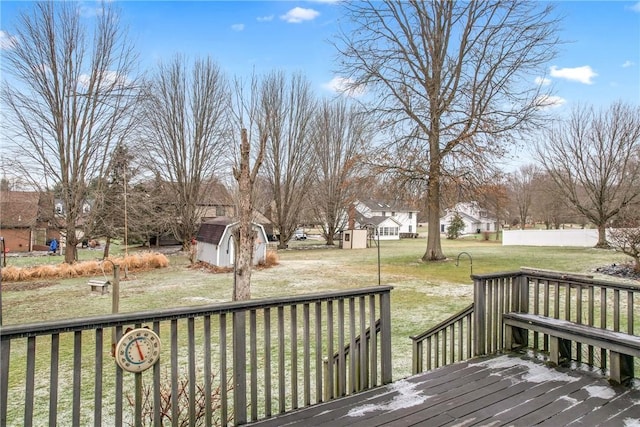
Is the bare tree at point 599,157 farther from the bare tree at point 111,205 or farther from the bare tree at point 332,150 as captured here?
the bare tree at point 111,205

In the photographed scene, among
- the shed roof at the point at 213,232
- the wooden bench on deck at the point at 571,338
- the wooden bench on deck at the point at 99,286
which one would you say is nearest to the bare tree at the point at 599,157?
the shed roof at the point at 213,232

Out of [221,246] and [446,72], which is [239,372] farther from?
[446,72]

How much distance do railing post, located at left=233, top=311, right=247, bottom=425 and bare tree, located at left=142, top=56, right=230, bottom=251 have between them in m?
21.5

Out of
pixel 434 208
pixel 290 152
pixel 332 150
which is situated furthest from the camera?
pixel 332 150

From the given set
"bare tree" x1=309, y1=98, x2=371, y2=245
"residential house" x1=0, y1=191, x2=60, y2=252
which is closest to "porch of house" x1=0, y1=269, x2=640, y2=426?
"residential house" x1=0, y1=191, x2=60, y2=252

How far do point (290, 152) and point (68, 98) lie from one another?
539 inches

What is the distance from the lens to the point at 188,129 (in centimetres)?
2275

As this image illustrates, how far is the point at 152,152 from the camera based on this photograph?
2067 cm

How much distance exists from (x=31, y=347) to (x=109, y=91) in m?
15.6

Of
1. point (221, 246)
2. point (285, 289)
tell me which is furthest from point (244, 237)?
point (221, 246)

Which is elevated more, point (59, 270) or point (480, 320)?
point (480, 320)

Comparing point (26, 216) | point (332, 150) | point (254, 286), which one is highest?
point (332, 150)

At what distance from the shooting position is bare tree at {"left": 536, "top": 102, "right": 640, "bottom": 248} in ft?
63.5

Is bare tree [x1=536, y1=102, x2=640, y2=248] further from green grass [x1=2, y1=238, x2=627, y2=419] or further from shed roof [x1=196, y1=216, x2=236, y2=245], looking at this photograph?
shed roof [x1=196, y1=216, x2=236, y2=245]
